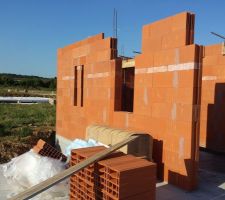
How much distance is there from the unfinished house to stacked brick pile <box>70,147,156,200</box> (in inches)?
66.3

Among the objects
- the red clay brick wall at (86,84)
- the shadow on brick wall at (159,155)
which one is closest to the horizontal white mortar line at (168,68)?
the red clay brick wall at (86,84)

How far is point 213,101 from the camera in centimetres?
1070

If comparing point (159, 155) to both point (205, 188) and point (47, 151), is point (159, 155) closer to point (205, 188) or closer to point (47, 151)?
point (205, 188)

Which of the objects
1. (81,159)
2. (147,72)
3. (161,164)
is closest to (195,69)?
(147,72)

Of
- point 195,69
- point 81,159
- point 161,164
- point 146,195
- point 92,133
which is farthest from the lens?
point 92,133

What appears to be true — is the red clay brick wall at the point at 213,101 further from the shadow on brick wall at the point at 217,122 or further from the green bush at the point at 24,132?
the green bush at the point at 24,132

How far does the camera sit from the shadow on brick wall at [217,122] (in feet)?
34.2

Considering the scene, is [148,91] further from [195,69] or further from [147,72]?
[195,69]

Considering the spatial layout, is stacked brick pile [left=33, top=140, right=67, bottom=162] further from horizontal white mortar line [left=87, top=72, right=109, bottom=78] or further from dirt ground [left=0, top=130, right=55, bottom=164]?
horizontal white mortar line [left=87, top=72, right=109, bottom=78]

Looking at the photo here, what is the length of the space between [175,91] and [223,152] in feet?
15.9

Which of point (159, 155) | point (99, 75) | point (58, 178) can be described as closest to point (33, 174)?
point (58, 178)

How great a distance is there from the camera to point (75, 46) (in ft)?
36.4

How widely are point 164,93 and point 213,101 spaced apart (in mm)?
4419

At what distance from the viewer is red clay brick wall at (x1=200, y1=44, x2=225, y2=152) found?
1041cm
